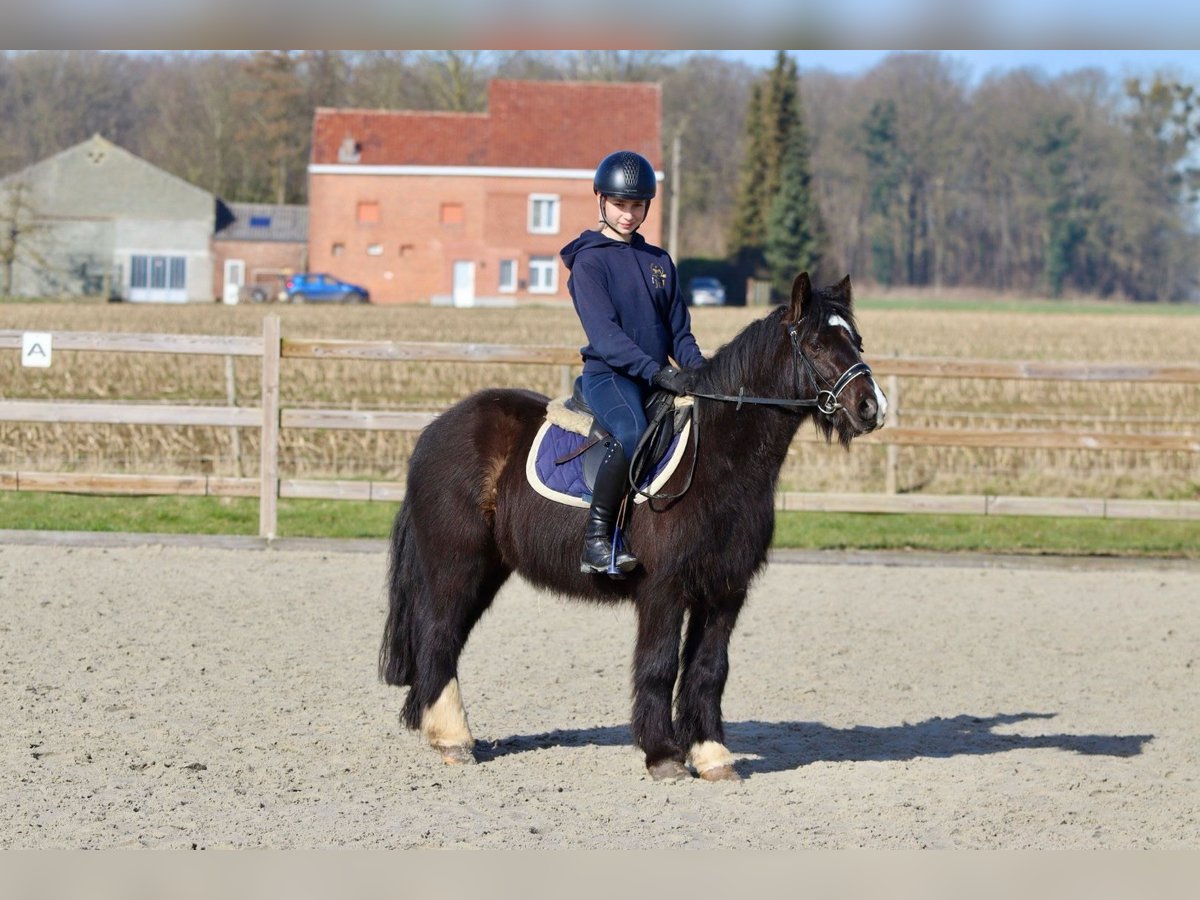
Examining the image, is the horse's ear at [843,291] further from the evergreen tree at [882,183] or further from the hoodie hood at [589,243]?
the evergreen tree at [882,183]

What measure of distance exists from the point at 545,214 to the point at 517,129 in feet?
12.0

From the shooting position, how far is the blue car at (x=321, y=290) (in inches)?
2264

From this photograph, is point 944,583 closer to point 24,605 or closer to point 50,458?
point 24,605

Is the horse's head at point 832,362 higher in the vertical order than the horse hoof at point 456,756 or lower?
higher

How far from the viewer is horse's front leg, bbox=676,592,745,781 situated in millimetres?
5652

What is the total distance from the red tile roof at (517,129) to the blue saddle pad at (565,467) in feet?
164

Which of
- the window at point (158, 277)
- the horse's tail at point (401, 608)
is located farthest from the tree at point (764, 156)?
the horse's tail at point (401, 608)

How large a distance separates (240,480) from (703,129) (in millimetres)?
73707

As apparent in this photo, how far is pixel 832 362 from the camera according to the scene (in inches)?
206

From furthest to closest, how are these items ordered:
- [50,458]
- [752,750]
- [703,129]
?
1. [703,129]
2. [50,458]
3. [752,750]

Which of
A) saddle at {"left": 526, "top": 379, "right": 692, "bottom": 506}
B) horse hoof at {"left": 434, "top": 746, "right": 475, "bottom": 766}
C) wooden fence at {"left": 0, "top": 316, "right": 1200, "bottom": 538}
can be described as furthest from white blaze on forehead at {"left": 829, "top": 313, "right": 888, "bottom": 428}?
wooden fence at {"left": 0, "top": 316, "right": 1200, "bottom": 538}

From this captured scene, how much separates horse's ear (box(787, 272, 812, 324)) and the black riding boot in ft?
2.73

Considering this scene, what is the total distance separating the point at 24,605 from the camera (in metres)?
8.55

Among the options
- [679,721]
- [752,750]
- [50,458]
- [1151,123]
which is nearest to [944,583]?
[752,750]
